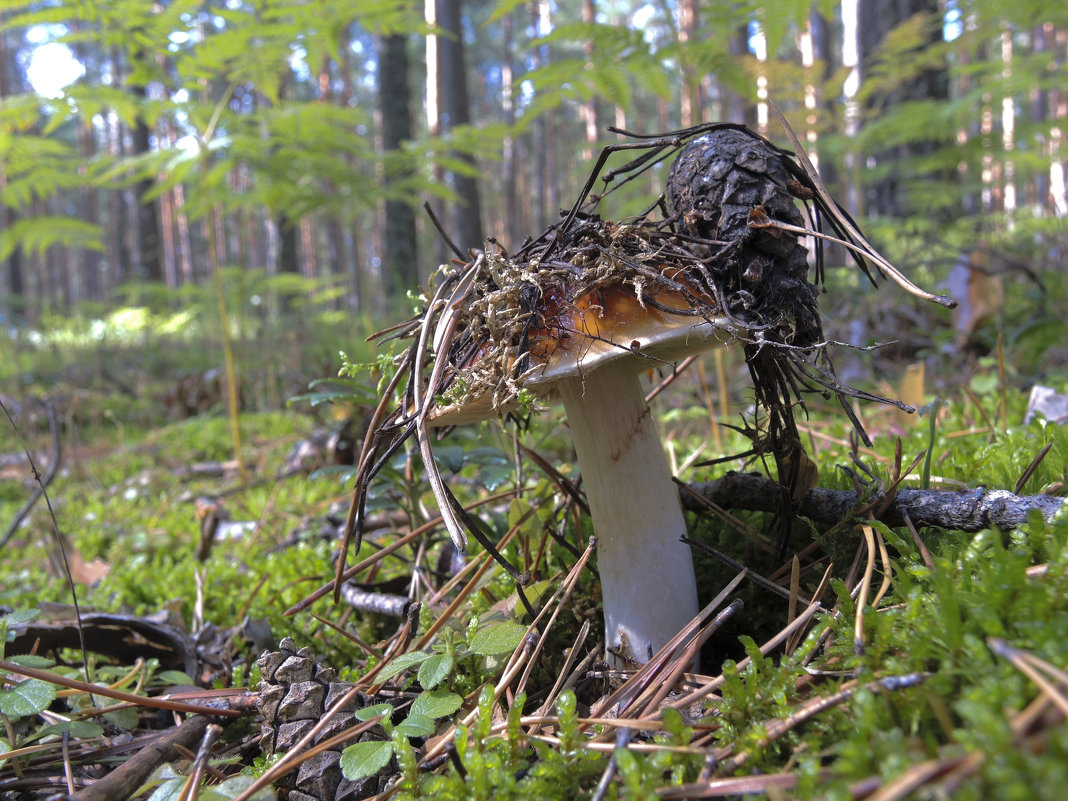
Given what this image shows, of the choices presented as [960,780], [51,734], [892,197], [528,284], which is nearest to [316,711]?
[51,734]

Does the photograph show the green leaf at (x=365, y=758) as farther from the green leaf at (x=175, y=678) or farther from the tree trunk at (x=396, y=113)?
the tree trunk at (x=396, y=113)

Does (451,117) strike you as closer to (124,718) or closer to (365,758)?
(124,718)

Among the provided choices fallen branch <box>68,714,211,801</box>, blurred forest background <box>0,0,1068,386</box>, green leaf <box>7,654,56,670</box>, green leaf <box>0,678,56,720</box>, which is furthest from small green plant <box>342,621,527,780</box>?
blurred forest background <box>0,0,1068,386</box>

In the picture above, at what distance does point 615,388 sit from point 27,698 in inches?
58.3

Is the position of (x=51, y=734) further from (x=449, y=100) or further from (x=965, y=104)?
(x=449, y=100)

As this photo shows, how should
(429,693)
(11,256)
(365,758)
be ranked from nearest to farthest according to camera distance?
(365,758)
(429,693)
(11,256)

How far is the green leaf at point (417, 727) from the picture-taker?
3.95 feet

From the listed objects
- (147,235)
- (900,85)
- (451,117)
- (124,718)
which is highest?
(451,117)

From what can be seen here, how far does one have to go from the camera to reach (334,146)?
5008mm

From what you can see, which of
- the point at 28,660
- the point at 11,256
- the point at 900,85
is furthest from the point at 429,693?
the point at 11,256

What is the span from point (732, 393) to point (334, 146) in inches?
144

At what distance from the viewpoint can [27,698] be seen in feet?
4.44

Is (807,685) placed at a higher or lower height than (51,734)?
higher

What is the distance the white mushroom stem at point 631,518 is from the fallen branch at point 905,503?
0.88 ft
